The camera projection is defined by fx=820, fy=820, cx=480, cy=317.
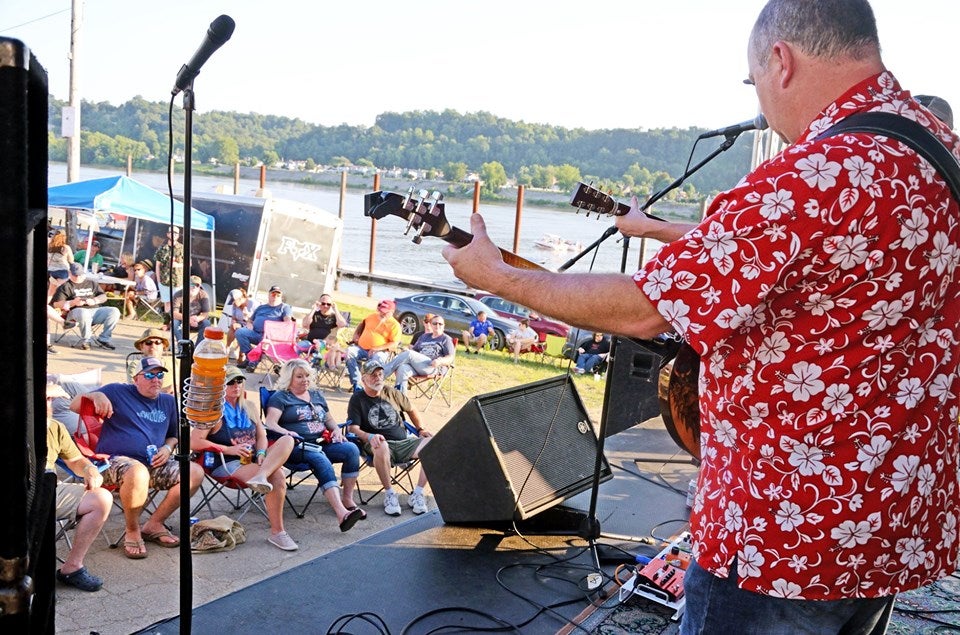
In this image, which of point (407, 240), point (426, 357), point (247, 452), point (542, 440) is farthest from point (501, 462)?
point (407, 240)

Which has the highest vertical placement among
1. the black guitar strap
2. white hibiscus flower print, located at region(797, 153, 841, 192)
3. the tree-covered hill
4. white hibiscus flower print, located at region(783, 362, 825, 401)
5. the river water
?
the tree-covered hill

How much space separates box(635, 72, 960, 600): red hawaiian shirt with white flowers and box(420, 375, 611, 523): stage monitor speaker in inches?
104

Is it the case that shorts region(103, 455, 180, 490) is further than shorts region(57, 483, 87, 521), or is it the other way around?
shorts region(103, 455, 180, 490)

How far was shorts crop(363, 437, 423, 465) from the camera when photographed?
7043mm

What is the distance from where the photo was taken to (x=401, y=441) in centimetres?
714

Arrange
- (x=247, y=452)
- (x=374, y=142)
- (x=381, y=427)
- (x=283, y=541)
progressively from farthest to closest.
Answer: (x=374, y=142) → (x=381, y=427) → (x=247, y=452) → (x=283, y=541)

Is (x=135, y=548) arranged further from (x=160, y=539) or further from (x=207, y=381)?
(x=207, y=381)

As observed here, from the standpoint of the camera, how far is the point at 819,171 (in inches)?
54.8

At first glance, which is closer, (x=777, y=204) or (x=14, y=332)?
(x=14, y=332)

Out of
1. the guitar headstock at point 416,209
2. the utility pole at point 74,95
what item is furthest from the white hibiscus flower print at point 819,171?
the utility pole at point 74,95

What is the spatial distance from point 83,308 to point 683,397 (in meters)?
11.9

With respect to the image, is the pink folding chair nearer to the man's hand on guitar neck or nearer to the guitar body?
the man's hand on guitar neck

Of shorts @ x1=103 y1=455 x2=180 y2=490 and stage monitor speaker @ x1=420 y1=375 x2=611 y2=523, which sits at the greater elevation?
stage monitor speaker @ x1=420 y1=375 x2=611 y2=523

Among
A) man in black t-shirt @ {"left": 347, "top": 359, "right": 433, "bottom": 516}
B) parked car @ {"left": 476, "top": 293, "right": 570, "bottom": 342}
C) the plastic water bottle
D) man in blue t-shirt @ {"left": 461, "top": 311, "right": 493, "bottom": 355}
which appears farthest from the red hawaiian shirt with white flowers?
parked car @ {"left": 476, "top": 293, "right": 570, "bottom": 342}
